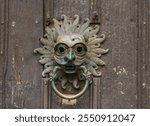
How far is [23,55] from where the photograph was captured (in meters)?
2.33

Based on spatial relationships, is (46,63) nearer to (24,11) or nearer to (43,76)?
(43,76)

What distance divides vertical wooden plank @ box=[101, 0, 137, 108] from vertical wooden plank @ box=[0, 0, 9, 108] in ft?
1.03

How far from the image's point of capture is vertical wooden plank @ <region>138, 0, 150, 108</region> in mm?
2283

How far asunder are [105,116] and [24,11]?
0.44 metres

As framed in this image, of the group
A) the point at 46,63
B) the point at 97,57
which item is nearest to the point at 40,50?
the point at 46,63

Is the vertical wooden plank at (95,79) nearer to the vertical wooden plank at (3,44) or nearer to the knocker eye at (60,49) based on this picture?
the knocker eye at (60,49)

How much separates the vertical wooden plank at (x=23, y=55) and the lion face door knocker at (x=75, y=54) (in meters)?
0.03

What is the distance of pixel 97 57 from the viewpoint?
230 centimetres

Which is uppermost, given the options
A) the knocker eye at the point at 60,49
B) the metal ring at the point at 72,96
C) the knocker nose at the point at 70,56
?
the knocker eye at the point at 60,49

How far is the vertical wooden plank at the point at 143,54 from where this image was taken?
228 centimetres

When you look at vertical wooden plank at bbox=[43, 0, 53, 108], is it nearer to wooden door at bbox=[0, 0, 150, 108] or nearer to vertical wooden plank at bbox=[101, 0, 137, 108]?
wooden door at bbox=[0, 0, 150, 108]

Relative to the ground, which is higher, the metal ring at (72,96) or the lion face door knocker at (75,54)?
the lion face door knocker at (75,54)

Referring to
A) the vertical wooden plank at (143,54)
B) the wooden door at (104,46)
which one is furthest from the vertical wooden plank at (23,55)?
the vertical wooden plank at (143,54)

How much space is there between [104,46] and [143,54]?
0.13m
